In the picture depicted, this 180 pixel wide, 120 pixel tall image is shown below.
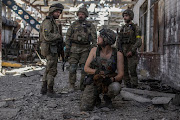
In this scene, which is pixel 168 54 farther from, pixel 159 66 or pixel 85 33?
pixel 85 33

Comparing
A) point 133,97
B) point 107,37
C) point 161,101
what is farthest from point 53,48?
point 161,101

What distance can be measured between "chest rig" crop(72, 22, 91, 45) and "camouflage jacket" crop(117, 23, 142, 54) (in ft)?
2.92

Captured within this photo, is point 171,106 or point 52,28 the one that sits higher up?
point 52,28

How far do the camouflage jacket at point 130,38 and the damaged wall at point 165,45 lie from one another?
3.06 feet

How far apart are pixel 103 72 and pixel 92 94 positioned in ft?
1.46

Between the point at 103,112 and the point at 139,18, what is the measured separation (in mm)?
7350

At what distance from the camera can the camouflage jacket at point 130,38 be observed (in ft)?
17.3

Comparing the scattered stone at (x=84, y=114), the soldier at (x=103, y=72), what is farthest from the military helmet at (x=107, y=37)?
the scattered stone at (x=84, y=114)

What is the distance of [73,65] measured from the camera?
17.4 ft

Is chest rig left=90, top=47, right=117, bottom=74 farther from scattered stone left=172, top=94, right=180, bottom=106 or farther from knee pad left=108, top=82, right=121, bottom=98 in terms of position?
scattered stone left=172, top=94, right=180, bottom=106

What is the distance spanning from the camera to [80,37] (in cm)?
522

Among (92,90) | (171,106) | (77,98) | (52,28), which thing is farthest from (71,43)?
(171,106)

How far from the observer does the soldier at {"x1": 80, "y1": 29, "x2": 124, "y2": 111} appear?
3.52 meters

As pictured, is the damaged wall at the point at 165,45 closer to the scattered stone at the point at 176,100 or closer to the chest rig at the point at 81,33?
the scattered stone at the point at 176,100
